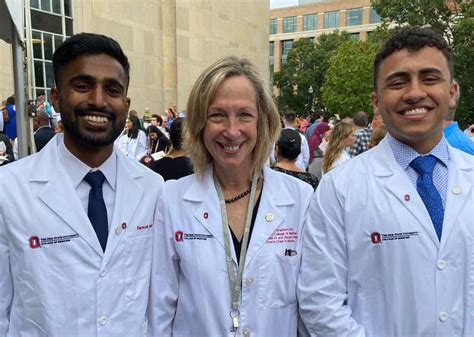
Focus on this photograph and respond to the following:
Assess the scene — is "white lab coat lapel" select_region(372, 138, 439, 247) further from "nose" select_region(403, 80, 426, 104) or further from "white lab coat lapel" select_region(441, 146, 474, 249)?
"nose" select_region(403, 80, 426, 104)

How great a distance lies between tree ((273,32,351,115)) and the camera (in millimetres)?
49844

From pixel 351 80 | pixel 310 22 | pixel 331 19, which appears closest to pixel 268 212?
pixel 351 80

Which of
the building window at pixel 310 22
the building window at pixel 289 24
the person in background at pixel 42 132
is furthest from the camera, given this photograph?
the building window at pixel 289 24

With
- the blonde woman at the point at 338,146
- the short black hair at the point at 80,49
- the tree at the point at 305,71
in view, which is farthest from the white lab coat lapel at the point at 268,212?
the tree at the point at 305,71

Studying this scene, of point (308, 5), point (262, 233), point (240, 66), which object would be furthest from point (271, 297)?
point (308, 5)

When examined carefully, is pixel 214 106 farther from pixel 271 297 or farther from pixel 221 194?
pixel 271 297

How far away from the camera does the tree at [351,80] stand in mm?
35531

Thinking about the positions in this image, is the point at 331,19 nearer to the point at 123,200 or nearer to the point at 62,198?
the point at 123,200

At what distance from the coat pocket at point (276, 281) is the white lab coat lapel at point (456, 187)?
0.68 metres

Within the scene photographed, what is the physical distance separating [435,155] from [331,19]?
214ft

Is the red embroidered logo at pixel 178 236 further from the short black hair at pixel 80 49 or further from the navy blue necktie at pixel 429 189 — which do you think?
the navy blue necktie at pixel 429 189

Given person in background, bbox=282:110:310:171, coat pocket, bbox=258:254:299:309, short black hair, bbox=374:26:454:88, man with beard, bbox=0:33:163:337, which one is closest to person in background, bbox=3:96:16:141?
person in background, bbox=282:110:310:171

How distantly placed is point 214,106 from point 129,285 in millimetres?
929

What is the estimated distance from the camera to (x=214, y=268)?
1.98 metres
